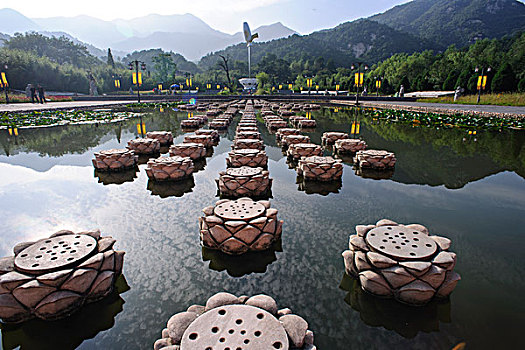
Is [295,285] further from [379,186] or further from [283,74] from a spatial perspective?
[283,74]

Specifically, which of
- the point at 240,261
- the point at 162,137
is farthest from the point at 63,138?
the point at 240,261

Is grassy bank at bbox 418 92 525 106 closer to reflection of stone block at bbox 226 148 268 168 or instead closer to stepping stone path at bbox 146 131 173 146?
reflection of stone block at bbox 226 148 268 168

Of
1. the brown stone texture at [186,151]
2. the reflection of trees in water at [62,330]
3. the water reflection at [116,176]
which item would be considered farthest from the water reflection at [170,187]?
the reflection of trees in water at [62,330]

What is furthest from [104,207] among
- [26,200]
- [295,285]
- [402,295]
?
[402,295]

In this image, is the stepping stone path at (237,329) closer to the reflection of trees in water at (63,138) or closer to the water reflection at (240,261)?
the water reflection at (240,261)

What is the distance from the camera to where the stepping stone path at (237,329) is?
192 cm

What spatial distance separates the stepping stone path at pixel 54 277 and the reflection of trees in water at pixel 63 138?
7.70 m

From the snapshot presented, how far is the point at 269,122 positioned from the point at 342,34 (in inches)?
5841

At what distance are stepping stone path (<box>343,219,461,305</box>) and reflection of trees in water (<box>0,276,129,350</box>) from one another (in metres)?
2.55

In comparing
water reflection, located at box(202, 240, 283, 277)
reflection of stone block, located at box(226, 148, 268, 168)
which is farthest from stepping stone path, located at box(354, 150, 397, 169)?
water reflection, located at box(202, 240, 283, 277)

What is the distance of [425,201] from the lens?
5426 millimetres

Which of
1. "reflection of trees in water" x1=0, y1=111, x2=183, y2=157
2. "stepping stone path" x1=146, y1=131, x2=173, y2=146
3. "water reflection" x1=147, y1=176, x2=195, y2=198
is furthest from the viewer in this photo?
"stepping stone path" x1=146, y1=131, x2=173, y2=146

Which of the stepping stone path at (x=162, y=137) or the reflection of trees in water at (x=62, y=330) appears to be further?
the stepping stone path at (x=162, y=137)

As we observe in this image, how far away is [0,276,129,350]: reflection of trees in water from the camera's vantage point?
246 cm
